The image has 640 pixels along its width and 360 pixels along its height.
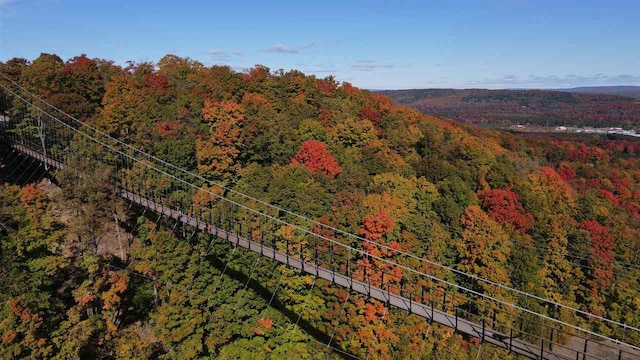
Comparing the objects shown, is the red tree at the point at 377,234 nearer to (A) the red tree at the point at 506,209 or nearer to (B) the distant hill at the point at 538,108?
(A) the red tree at the point at 506,209

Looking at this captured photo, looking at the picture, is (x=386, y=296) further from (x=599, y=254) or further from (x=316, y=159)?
(x=599, y=254)

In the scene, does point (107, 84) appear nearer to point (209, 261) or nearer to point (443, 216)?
point (209, 261)

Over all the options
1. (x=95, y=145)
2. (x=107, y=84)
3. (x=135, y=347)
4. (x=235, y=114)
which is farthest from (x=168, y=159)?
(x=135, y=347)

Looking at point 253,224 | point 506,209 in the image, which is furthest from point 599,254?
point 253,224

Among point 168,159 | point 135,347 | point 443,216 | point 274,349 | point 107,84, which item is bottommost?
point 274,349

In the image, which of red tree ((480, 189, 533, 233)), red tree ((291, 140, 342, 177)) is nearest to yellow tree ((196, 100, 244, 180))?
red tree ((291, 140, 342, 177))

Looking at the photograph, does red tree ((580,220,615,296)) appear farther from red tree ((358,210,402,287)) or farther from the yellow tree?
the yellow tree
